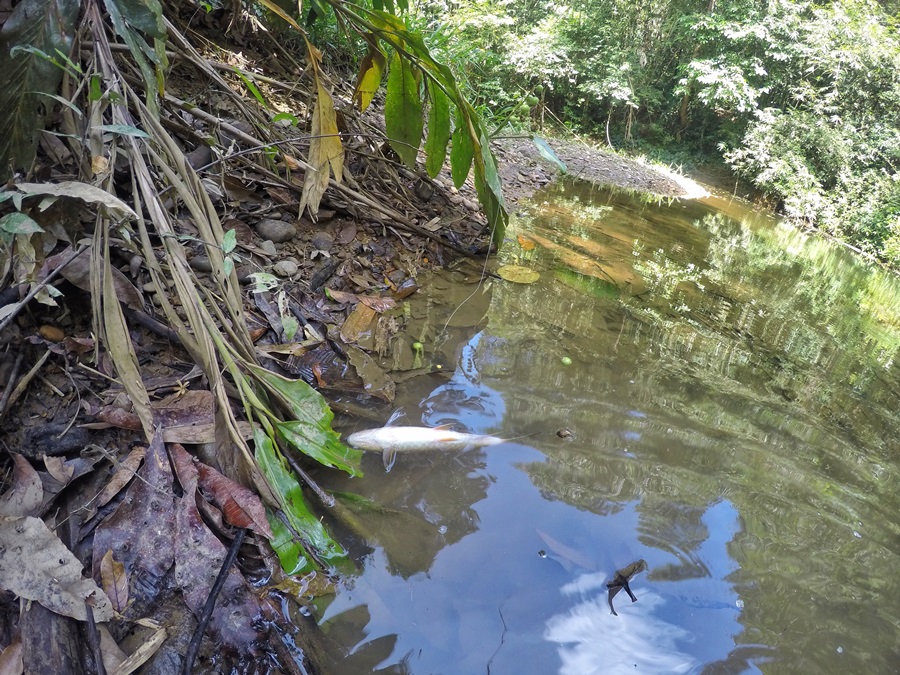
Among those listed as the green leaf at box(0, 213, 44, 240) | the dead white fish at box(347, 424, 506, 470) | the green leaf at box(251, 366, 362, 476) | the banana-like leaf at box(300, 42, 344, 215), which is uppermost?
the banana-like leaf at box(300, 42, 344, 215)

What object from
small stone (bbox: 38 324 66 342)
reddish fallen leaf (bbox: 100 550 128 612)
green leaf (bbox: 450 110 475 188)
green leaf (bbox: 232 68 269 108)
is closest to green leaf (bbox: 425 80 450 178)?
green leaf (bbox: 450 110 475 188)

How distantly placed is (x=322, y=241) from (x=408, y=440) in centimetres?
119

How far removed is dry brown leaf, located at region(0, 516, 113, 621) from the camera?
927 mm

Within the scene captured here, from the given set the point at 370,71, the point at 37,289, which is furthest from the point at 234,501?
the point at 370,71

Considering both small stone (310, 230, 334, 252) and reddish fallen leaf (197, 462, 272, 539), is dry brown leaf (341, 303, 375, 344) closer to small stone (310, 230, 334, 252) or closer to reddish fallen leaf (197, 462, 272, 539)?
small stone (310, 230, 334, 252)

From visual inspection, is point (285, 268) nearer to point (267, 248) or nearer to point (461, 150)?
point (267, 248)

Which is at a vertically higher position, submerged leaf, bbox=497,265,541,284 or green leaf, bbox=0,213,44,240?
green leaf, bbox=0,213,44,240

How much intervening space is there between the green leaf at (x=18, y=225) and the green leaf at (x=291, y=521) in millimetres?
626

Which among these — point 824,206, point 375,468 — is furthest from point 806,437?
point 824,206

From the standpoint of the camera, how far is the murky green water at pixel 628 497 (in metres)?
1.22

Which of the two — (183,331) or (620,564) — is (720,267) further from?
(183,331)

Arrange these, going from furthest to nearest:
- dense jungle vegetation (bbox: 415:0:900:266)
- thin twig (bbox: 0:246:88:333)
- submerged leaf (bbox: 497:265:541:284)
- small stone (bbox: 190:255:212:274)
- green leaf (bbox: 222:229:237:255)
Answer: dense jungle vegetation (bbox: 415:0:900:266) → submerged leaf (bbox: 497:265:541:284) → small stone (bbox: 190:255:212:274) → green leaf (bbox: 222:229:237:255) → thin twig (bbox: 0:246:88:333)

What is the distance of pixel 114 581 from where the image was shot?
102 centimetres

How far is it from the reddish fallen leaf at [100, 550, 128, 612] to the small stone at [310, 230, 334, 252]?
62.1 inches
